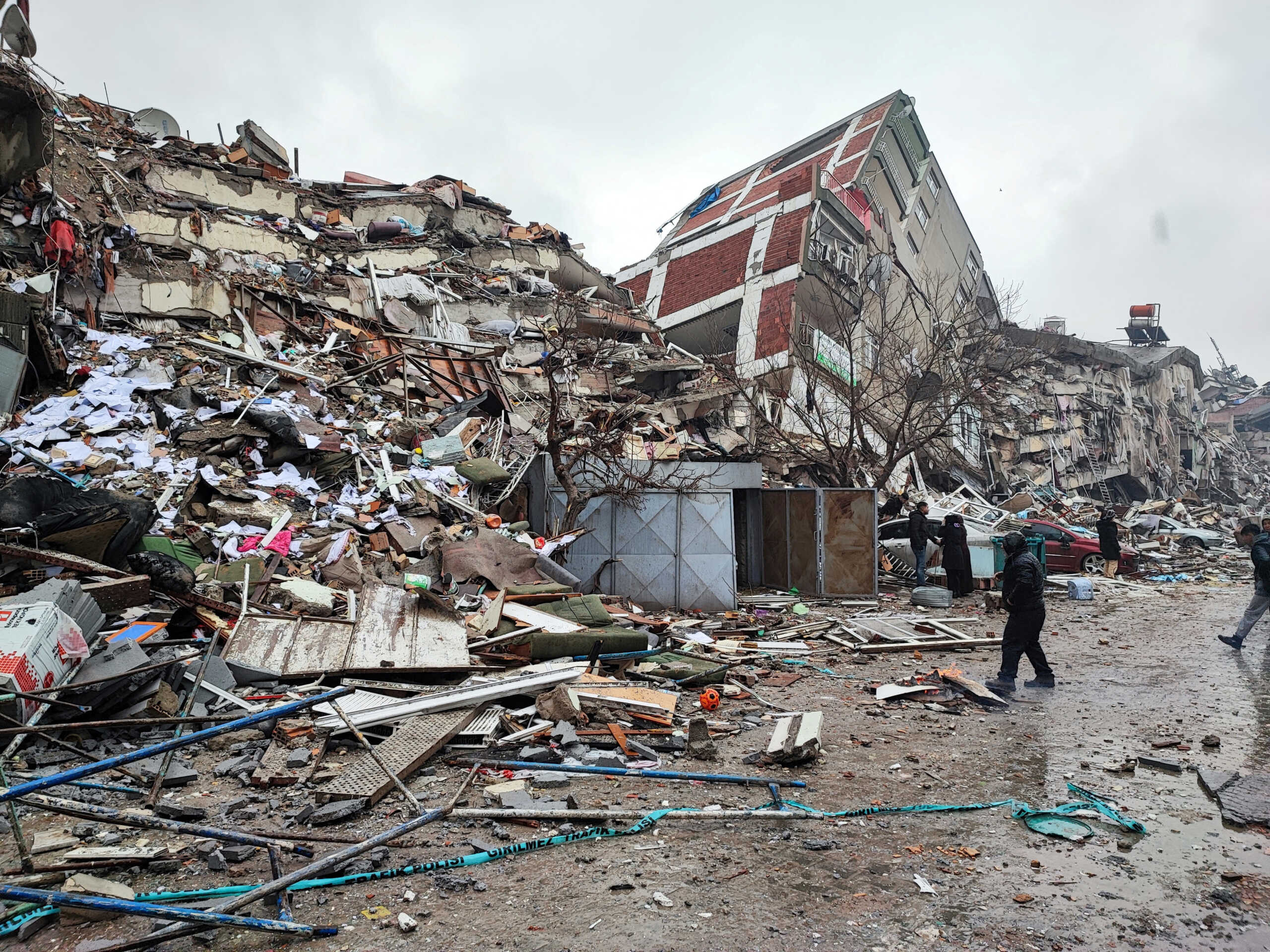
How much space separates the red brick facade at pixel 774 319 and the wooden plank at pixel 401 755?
64.0 feet

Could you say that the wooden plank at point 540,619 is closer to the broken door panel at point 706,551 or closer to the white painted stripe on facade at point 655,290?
the broken door panel at point 706,551

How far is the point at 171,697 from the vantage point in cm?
518

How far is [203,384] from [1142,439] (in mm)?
36361

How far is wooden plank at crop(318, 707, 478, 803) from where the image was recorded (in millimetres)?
4211

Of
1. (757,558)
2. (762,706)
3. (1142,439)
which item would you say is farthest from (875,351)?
(1142,439)


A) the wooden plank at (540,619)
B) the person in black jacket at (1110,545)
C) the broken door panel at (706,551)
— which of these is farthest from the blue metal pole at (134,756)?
the person in black jacket at (1110,545)

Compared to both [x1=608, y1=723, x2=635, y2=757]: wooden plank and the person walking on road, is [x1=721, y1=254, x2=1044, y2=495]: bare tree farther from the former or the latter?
[x1=608, y1=723, x2=635, y2=757]: wooden plank

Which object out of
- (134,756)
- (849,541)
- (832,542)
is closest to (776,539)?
(832,542)

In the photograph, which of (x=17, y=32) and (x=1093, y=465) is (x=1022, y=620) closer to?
(x=17, y=32)

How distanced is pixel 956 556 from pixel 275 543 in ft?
33.9

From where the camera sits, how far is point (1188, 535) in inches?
829

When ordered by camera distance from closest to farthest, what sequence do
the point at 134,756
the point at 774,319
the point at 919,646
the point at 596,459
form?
the point at 134,756 < the point at 919,646 < the point at 596,459 < the point at 774,319

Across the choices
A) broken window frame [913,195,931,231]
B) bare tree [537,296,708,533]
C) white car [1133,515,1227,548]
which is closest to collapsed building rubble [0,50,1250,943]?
bare tree [537,296,708,533]

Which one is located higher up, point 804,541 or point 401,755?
Answer: point 804,541
